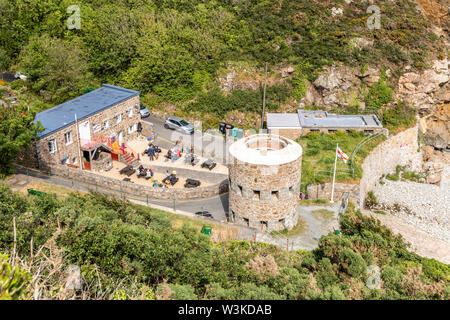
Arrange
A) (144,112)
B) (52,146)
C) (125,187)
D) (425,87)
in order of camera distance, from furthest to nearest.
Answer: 1. (425,87)
2. (144,112)
3. (52,146)
4. (125,187)

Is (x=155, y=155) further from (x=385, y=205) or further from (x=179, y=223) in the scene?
(x=385, y=205)

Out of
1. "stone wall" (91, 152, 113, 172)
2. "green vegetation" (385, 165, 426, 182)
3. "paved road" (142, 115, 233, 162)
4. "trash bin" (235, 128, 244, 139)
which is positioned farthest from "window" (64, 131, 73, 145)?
"green vegetation" (385, 165, 426, 182)

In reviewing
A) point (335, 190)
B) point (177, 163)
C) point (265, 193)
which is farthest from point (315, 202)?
point (177, 163)

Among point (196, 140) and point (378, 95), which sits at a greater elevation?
point (378, 95)

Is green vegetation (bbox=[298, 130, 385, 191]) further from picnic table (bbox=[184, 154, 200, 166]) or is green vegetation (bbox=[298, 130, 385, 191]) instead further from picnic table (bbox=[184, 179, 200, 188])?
picnic table (bbox=[184, 154, 200, 166])

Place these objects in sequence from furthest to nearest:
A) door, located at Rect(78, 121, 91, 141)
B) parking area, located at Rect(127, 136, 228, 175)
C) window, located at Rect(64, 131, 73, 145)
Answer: parking area, located at Rect(127, 136, 228, 175)
door, located at Rect(78, 121, 91, 141)
window, located at Rect(64, 131, 73, 145)

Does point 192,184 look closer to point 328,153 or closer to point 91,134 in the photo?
point 91,134

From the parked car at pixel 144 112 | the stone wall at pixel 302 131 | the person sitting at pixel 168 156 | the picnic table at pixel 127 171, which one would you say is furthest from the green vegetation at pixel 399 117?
the picnic table at pixel 127 171
